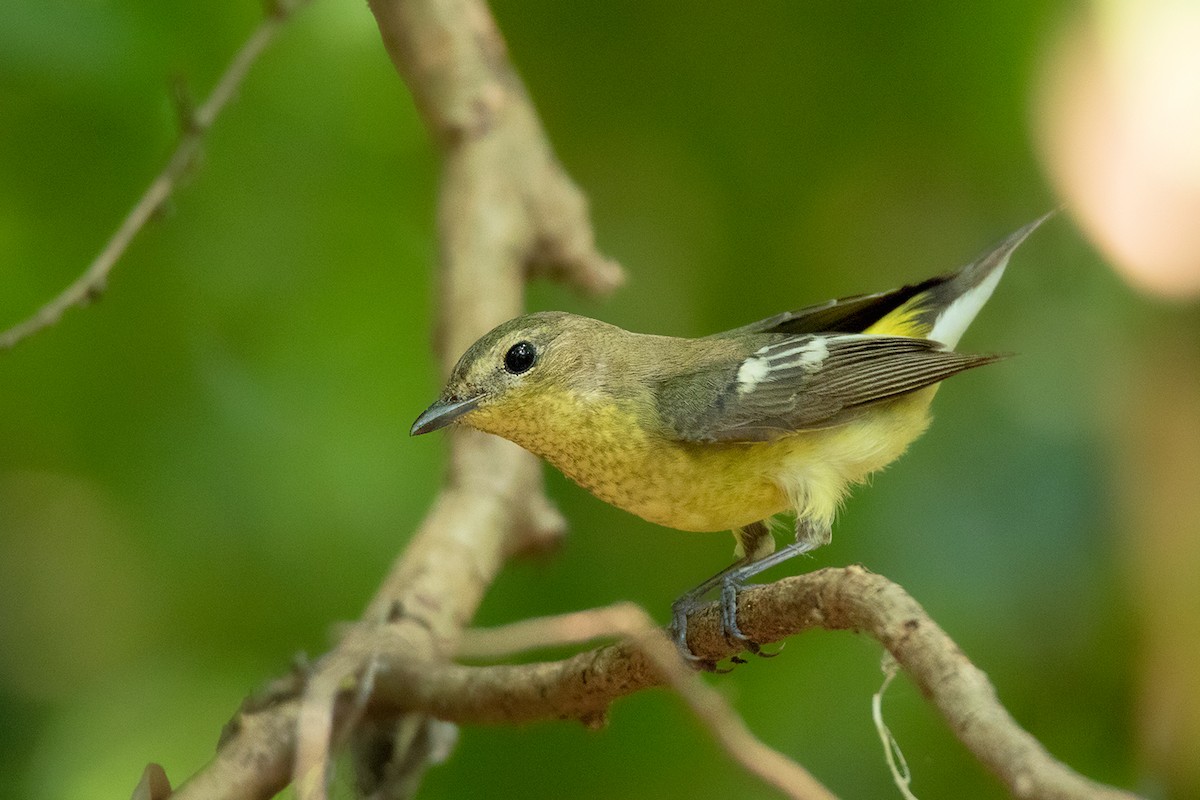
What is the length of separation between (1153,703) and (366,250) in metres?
3.02

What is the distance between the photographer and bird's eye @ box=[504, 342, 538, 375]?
2.62 meters

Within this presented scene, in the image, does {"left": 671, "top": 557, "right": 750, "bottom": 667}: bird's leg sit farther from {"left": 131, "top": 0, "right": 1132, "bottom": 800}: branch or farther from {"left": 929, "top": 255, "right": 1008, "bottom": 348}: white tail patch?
{"left": 929, "top": 255, "right": 1008, "bottom": 348}: white tail patch

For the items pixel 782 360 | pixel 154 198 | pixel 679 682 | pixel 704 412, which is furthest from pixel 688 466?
pixel 154 198

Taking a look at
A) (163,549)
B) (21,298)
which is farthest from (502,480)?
(21,298)

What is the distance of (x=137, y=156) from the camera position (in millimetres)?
3898

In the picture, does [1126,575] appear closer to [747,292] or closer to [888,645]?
[747,292]

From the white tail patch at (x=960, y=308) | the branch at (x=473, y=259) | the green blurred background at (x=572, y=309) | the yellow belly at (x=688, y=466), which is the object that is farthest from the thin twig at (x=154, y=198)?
the white tail patch at (x=960, y=308)

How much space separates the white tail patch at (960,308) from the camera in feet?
10.2

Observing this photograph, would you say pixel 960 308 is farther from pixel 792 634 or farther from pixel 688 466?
pixel 792 634

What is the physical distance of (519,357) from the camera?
262 centimetres

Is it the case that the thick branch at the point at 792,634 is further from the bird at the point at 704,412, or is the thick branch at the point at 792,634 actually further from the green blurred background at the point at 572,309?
the green blurred background at the point at 572,309

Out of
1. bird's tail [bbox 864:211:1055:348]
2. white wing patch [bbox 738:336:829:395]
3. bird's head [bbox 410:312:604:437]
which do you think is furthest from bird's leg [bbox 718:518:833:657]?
bird's tail [bbox 864:211:1055:348]

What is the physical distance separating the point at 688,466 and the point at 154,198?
4.86ft

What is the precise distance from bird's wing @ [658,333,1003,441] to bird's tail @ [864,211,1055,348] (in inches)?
10.6
